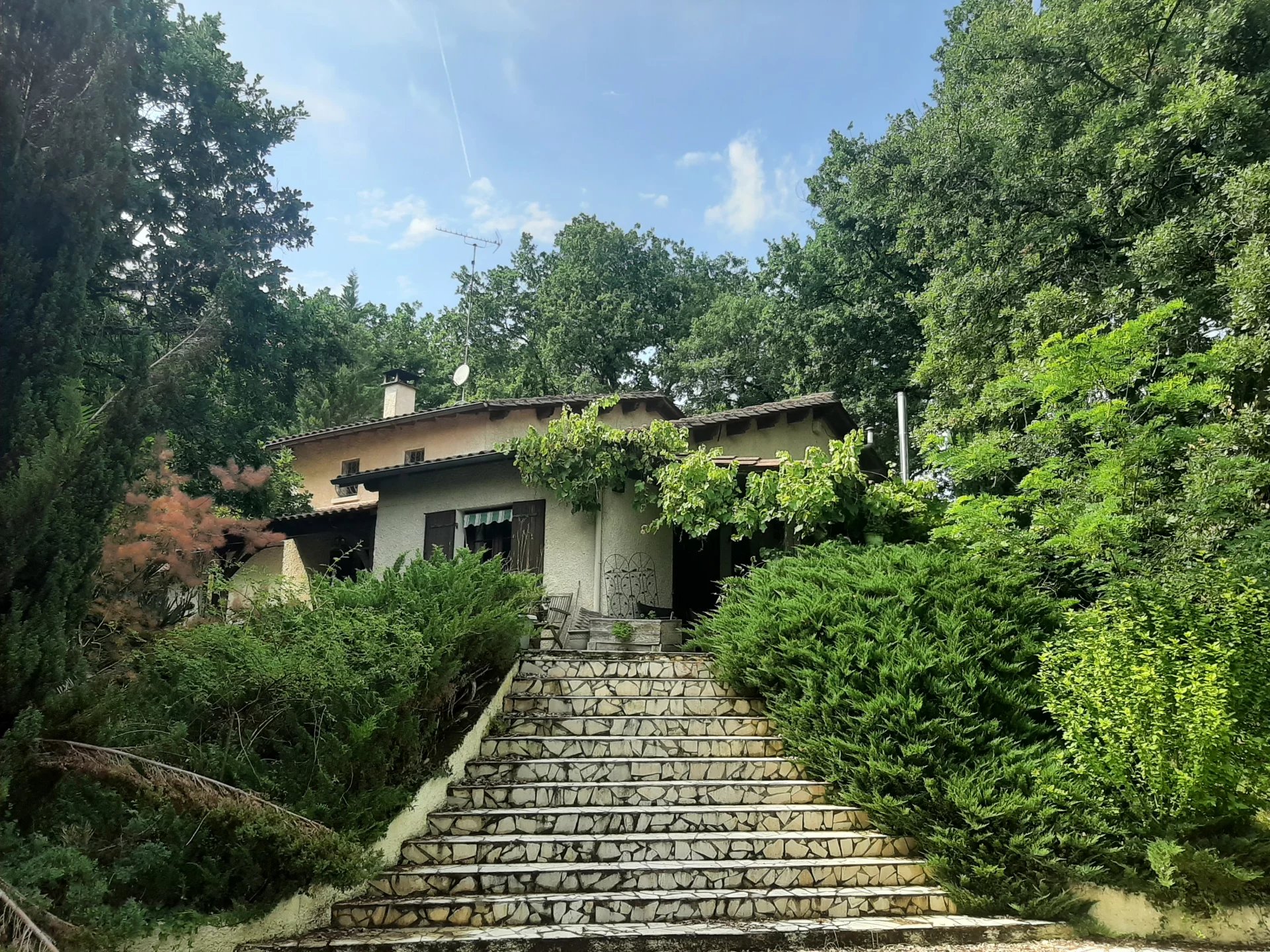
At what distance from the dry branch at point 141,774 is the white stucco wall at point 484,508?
7210mm

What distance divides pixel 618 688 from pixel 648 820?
209 cm

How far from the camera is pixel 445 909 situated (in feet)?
17.0

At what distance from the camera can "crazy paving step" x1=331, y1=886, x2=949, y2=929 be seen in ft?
16.9

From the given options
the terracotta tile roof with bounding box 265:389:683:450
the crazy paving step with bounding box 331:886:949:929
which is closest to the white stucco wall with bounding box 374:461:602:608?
the terracotta tile roof with bounding box 265:389:683:450

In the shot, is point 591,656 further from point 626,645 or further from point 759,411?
point 759,411

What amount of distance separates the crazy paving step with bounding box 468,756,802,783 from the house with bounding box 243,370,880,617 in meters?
3.74

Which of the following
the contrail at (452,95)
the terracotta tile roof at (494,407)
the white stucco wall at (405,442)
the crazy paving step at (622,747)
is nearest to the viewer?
the crazy paving step at (622,747)

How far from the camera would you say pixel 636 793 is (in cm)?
671

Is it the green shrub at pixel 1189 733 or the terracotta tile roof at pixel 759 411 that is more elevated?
the terracotta tile roof at pixel 759 411

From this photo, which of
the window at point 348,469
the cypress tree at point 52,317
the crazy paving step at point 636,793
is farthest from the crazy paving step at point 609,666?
the window at point 348,469

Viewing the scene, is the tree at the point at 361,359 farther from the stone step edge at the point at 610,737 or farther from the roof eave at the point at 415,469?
the stone step edge at the point at 610,737

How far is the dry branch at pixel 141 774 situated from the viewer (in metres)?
3.71

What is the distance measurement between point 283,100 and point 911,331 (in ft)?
53.6

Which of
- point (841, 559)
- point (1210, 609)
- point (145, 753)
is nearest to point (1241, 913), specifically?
point (1210, 609)
